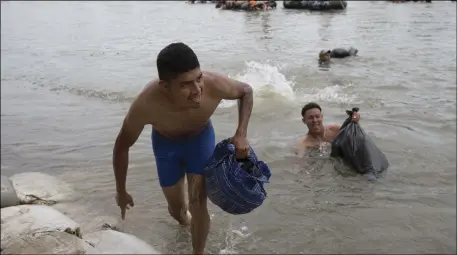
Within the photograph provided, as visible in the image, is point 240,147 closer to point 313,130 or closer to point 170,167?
point 170,167

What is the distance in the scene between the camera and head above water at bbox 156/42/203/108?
7.97 feet

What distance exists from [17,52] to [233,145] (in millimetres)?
12870

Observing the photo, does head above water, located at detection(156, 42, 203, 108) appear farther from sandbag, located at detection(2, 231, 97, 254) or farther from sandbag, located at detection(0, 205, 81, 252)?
sandbag, located at detection(0, 205, 81, 252)

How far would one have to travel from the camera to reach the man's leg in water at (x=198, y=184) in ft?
9.62

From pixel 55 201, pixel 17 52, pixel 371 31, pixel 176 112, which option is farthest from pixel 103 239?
pixel 371 31

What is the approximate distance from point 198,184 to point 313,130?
2.59m

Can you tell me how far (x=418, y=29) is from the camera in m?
16.0

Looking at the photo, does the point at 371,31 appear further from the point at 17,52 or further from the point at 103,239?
the point at 103,239

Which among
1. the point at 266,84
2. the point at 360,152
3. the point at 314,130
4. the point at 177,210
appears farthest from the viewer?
the point at 266,84

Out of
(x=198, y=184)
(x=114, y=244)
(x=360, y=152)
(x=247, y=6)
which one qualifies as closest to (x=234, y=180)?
(x=198, y=184)

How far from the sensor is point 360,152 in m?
4.50

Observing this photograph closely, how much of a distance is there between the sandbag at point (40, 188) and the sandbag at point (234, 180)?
1.97 meters

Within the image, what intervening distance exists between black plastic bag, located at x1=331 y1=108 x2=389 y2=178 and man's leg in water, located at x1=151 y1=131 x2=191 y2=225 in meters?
1.86

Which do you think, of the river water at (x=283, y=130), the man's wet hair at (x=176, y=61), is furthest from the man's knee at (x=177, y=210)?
the man's wet hair at (x=176, y=61)
